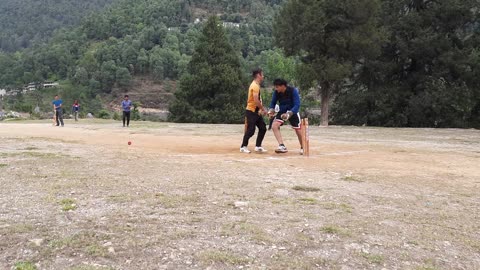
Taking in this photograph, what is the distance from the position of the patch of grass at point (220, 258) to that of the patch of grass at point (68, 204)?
187 centimetres

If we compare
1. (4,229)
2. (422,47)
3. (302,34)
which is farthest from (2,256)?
(422,47)

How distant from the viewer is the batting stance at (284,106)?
1017 cm

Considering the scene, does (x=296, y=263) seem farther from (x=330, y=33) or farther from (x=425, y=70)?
(x=425, y=70)

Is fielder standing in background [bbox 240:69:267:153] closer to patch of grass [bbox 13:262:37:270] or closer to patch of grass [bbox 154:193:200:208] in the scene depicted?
patch of grass [bbox 154:193:200:208]

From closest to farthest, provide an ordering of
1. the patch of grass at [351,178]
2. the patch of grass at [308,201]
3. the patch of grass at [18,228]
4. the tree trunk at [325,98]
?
1. the patch of grass at [18,228]
2. the patch of grass at [308,201]
3. the patch of grass at [351,178]
4. the tree trunk at [325,98]

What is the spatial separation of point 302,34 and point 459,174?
18322 millimetres

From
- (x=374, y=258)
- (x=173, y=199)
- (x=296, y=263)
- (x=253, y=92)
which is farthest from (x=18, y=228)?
(x=253, y=92)

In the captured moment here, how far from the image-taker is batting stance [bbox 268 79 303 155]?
33.4ft

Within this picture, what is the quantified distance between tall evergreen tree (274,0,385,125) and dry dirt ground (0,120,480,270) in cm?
1705

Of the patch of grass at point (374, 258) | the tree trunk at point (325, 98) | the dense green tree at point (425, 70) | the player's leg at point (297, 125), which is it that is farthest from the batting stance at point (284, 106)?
the dense green tree at point (425, 70)

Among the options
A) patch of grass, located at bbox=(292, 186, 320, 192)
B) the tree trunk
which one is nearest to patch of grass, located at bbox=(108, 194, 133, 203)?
patch of grass, located at bbox=(292, 186, 320, 192)

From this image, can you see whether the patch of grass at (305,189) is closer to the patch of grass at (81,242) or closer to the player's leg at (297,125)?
the patch of grass at (81,242)

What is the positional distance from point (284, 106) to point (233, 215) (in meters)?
5.85

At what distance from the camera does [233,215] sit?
191 inches
